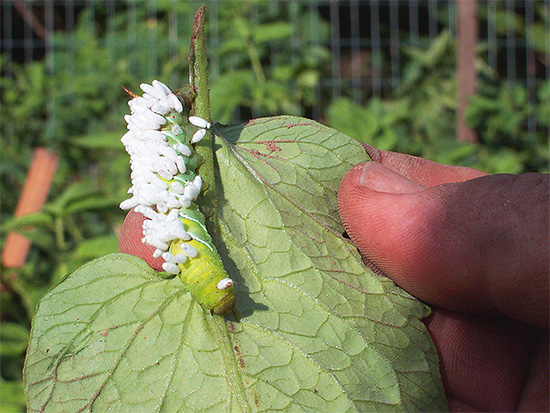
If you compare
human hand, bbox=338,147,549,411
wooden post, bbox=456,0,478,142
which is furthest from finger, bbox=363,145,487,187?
wooden post, bbox=456,0,478,142

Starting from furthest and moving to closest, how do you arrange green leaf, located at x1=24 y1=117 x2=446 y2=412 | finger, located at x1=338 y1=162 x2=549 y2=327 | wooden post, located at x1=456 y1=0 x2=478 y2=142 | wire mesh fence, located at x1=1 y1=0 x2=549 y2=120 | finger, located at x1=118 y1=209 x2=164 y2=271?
wire mesh fence, located at x1=1 y1=0 x2=549 y2=120
wooden post, located at x1=456 y1=0 x2=478 y2=142
finger, located at x1=118 y1=209 x2=164 y2=271
finger, located at x1=338 y1=162 x2=549 y2=327
green leaf, located at x1=24 y1=117 x2=446 y2=412

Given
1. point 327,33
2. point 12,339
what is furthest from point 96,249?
point 327,33

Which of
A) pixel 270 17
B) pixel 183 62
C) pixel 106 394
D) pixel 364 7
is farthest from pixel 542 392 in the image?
pixel 364 7

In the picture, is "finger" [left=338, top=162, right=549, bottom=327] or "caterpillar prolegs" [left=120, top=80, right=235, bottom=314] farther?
"finger" [left=338, top=162, right=549, bottom=327]

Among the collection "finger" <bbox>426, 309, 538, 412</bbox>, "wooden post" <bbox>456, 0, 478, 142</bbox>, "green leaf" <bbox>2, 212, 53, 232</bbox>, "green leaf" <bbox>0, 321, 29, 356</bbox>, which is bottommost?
"green leaf" <bbox>0, 321, 29, 356</bbox>

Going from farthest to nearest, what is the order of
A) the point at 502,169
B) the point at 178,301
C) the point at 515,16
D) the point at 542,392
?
the point at 515,16
the point at 502,169
the point at 542,392
the point at 178,301

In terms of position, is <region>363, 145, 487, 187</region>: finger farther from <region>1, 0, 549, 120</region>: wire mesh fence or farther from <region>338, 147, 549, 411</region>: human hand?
<region>1, 0, 549, 120</region>: wire mesh fence

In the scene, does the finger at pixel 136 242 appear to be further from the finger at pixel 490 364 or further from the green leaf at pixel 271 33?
the green leaf at pixel 271 33

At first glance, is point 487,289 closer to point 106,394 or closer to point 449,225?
point 449,225
